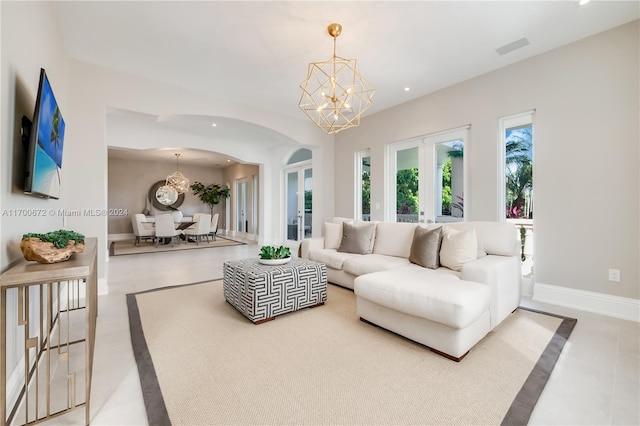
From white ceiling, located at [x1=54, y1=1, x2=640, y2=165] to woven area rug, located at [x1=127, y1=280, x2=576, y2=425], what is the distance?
2.85m

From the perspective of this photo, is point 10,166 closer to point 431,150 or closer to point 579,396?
point 579,396

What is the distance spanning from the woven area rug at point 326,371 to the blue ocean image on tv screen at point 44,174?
1286 millimetres

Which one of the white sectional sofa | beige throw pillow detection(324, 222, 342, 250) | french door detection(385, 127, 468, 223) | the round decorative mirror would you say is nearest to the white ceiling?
french door detection(385, 127, 468, 223)

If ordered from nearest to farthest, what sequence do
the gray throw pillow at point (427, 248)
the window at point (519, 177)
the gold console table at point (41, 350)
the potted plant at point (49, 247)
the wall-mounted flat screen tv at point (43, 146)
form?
the gold console table at point (41, 350)
the potted plant at point (49, 247)
the wall-mounted flat screen tv at point (43, 146)
the gray throw pillow at point (427, 248)
the window at point (519, 177)

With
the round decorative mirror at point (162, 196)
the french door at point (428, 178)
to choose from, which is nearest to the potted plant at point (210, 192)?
the round decorative mirror at point (162, 196)

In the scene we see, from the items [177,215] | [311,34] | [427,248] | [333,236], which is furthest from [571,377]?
[177,215]

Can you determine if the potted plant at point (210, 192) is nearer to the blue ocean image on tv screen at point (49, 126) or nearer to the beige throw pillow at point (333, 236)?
the beige throw pillow at point (333, 236)

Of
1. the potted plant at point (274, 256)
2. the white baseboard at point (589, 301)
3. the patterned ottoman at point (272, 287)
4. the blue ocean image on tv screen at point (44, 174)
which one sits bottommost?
the white baseboard at point (589, 301)

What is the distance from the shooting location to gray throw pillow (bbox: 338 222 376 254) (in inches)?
150

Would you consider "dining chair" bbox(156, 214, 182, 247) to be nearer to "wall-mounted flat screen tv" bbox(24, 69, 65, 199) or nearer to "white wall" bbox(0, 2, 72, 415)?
"wall-mounted flat screen tv" bbox(24, 69, 65, 199)

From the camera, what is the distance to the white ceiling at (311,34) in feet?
8.47

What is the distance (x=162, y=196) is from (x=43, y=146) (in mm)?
8747

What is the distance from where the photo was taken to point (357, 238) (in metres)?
3.85

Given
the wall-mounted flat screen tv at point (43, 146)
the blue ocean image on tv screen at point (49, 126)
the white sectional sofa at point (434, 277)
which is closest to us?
the wall-mounted flat screen tv at point (43, 146)
